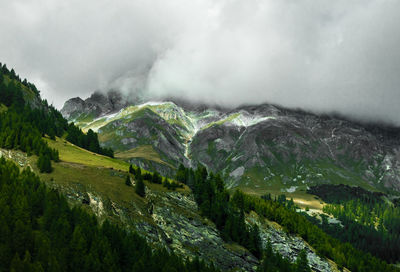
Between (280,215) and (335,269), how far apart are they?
1149 inches

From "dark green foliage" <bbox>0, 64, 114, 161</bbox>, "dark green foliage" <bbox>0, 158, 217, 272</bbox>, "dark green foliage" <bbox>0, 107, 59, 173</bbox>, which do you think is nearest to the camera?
"dark green foliage" <bbox>0, 158, 217, 272</bbox>

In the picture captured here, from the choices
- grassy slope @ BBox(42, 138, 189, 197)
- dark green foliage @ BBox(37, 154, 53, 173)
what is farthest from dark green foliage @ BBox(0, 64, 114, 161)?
dark green foliage @ BBox(37, 154, 53, 173)

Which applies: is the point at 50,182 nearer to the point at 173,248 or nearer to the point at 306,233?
the point at 173,248

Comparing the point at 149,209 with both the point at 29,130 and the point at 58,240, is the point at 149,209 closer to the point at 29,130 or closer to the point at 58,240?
the point at 58,240

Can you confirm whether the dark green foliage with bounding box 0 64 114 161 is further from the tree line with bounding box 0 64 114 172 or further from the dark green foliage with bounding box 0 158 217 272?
the dark green foliage with bounding box 0 158 217 272

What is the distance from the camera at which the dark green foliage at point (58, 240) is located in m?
53.5

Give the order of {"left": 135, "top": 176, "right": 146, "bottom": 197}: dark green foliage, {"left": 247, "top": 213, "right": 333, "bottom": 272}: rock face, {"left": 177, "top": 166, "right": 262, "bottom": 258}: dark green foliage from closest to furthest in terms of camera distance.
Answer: {"left": 135, "top": 176, "right": 146, "bottom": 197}: dark green foliage, {"left": 177, "top": 166, "right": 262, "bottom": 258}: dark green foliage, {"left": 247, "top": 213, "right": 333, "bottom": 272}: rock face

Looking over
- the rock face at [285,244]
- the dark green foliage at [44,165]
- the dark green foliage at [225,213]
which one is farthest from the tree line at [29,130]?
the rock face at [285,244]

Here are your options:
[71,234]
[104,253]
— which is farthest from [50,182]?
[104,253]

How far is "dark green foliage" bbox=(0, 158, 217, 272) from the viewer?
5350 cm

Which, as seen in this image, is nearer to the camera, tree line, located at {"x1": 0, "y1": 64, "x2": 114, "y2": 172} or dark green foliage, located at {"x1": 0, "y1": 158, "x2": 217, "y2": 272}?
dark green foliage, located at {"x1": 0, "y1": 158, "x2": 217, "y2": 272}

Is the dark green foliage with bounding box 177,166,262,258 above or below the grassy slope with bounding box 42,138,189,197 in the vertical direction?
below

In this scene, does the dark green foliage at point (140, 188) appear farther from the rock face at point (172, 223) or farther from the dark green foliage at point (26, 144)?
the dark green foliage at point (26, 144)

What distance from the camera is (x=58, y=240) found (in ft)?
192
